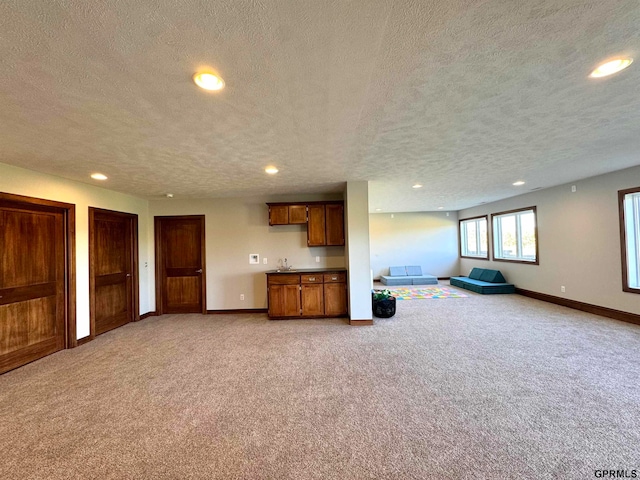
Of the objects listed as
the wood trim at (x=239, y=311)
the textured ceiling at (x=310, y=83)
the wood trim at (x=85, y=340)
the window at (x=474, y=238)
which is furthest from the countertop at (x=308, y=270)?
the window at (x=474, y=238)

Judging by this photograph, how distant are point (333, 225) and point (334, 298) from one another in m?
1.40

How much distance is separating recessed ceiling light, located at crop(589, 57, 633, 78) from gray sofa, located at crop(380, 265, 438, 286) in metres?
7.53

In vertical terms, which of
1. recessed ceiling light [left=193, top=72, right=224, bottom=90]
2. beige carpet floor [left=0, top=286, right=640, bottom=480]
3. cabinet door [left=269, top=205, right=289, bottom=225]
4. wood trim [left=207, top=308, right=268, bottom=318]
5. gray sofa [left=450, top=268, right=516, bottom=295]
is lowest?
beige carpet floor [left=0, top=286, right=640, bottom=480]

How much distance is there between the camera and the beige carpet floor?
1.74 metres

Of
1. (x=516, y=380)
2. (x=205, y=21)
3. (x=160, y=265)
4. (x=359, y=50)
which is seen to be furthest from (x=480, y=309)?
(x=160, y=265)

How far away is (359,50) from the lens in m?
1.49

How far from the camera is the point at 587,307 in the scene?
16.7 feet

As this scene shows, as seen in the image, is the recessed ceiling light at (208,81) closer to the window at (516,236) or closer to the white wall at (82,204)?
the white wall at (82,204)

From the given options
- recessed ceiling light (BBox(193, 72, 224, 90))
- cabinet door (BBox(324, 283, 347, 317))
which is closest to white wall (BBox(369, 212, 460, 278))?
cabinet door (BBox(324, 283, 347, 317))

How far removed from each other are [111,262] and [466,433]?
18.5 ft

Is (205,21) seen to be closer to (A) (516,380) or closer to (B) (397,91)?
(B) (397,91)

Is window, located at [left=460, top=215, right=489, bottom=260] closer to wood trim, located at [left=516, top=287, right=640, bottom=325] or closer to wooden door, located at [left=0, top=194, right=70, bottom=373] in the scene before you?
wood trim, located at [left=516, top=287, right=640, bottom=325]

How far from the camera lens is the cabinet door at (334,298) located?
5062 millimetres

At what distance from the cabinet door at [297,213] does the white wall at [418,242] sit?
5.00m
